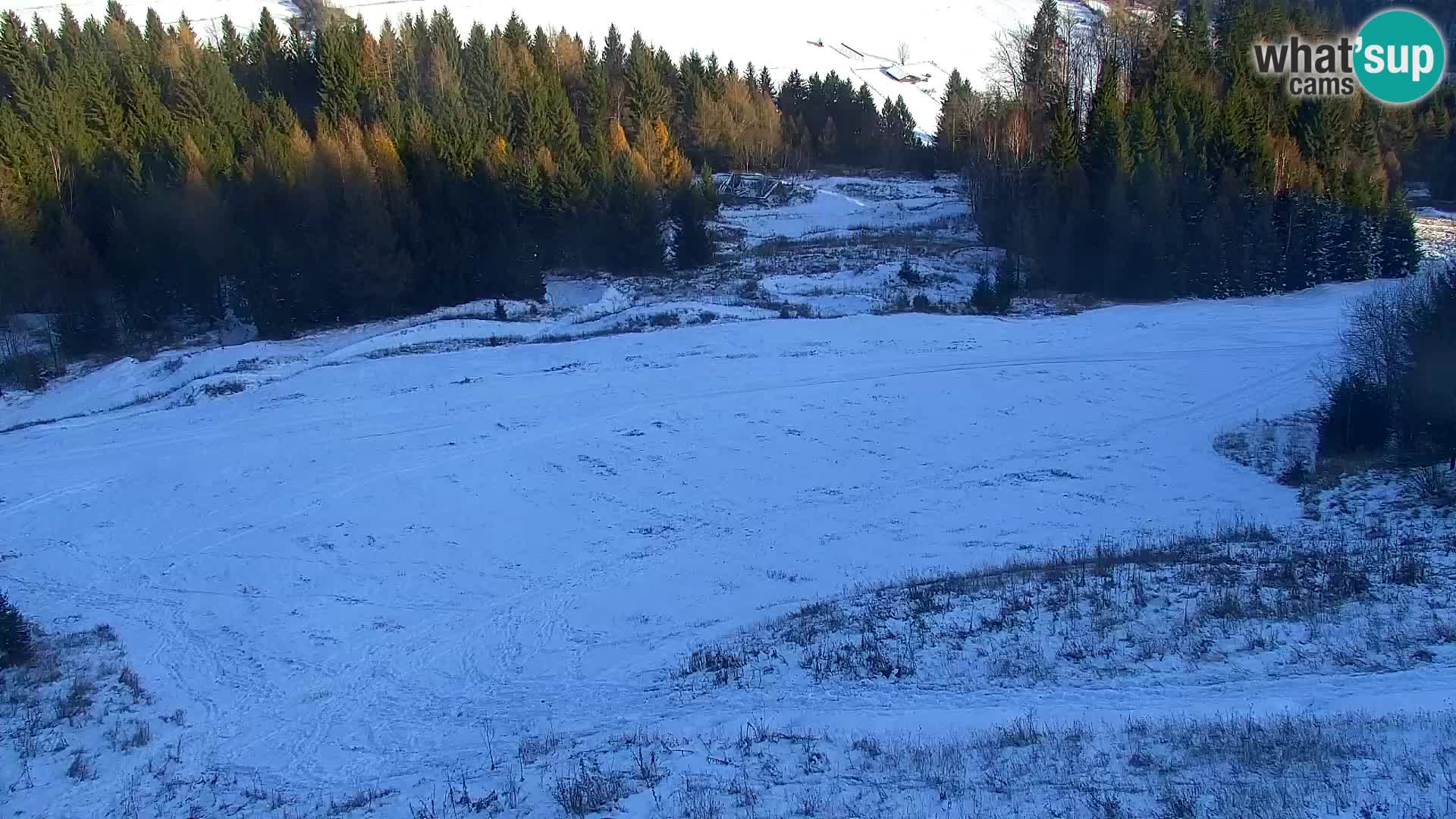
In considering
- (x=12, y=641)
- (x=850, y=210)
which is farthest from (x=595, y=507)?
(x=850, y=210)

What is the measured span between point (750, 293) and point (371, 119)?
2578cm

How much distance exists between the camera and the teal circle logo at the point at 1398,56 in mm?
42875

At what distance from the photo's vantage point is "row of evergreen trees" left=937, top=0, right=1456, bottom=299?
121ft

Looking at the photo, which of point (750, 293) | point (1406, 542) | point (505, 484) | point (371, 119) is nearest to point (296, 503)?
point (505, 484)

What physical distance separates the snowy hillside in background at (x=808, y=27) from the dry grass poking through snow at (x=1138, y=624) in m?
83.6

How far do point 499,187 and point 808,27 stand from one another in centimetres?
8396

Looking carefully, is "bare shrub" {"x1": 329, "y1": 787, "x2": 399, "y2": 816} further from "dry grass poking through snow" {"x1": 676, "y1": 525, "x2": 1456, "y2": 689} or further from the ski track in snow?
"dry grass poking through snow" {"x1": 676, "y1": 525, "x2": 1456, "y2": 689}

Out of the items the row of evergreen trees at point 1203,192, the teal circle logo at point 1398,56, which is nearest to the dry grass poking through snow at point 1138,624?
the row of evergreen trees at point 1203,192

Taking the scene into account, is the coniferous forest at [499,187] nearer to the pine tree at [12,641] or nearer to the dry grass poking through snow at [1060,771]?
the pine tree at [12,641]

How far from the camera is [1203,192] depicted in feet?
123

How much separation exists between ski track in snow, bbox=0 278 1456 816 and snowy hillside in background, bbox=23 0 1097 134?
236ft

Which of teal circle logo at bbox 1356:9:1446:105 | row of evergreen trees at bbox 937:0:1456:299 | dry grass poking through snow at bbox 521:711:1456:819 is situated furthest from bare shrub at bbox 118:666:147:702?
teal circle logo at bbox 1356:9:1446:105

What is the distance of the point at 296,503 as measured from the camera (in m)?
17.5

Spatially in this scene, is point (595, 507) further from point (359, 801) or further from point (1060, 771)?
point (1060, 771)
